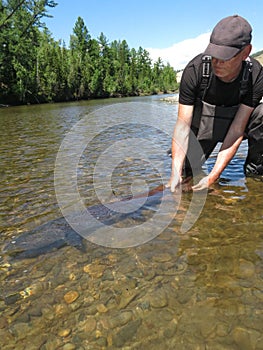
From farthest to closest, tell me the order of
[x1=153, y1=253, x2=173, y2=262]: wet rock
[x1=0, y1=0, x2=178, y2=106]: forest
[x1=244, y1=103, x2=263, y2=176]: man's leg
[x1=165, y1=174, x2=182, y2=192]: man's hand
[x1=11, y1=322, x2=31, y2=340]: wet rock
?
[x1=0, y1=0, x2=178, y2=106]: forest < [x1=244, y1=103, x2=263, y2=176]: man's leg < [x1=165, y1=174, x2=182, y2=192]: man's hand < [x1=153, y1=253, x2=173, y2=262]: wet rock < [x1=11, y1=322, x2=31, y2=340]: wet rock

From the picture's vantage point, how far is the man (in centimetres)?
339

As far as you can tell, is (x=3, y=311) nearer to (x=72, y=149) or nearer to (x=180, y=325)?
(x=180, y=325)

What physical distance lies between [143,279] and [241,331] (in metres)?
0.90

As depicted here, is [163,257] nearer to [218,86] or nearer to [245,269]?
[245,269]

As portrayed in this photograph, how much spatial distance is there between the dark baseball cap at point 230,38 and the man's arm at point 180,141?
0.94m

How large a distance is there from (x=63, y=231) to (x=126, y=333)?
5.72 feet

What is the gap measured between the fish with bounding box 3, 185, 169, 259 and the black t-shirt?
158 cm

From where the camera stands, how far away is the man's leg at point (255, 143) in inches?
186

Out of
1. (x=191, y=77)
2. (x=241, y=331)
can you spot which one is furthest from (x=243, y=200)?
(x=241, y=331)

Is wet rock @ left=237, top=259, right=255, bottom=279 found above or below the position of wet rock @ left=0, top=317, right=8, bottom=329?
above

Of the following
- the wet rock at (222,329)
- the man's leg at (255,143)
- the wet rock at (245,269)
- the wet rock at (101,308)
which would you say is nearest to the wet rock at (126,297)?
the wet rock at (101,308)

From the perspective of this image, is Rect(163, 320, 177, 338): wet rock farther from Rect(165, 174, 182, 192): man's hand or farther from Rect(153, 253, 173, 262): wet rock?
Rect(165, 174, 182, 192): man's hand

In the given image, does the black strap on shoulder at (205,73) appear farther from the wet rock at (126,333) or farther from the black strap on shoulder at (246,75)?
the wet rock at (126,333)

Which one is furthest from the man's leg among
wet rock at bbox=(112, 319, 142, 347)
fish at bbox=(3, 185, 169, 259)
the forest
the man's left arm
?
the forest
